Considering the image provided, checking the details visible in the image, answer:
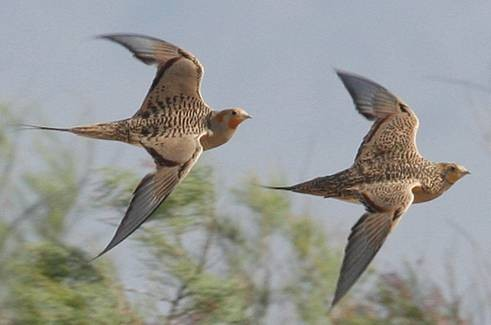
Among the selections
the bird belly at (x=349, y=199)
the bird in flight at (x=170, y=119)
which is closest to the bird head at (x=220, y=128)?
the bird in flight at (x=170, y=119)

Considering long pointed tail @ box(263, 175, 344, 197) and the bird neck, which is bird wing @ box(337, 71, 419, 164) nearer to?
long pointed tail @ box(263, 175, 344, 197)

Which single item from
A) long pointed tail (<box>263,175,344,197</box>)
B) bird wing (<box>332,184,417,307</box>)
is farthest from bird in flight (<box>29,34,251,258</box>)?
bird wing (<box>332,184,417,307</box>)

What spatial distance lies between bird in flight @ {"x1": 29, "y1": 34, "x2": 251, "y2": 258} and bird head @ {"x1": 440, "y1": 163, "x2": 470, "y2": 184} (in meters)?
1.35

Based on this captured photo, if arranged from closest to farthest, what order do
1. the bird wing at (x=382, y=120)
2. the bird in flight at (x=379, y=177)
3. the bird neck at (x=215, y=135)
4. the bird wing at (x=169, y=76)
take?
1. the bird in flight at (x=379, y=177)
2. the bird wing at (x=169, y=76)
3. the bird neck at (x=215, y=135)
4. the bird wing at (x=382, y=120)

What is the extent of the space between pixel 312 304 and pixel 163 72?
2.99m

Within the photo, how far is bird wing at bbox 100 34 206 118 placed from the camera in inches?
838

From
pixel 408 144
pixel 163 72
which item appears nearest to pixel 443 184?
pixel 408 144

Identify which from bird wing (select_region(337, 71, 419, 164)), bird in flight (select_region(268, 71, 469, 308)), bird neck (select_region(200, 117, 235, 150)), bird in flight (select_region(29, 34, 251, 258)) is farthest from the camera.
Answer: bird wing (select_region(337, 71, 419, 164))

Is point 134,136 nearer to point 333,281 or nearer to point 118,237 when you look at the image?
point 118,237

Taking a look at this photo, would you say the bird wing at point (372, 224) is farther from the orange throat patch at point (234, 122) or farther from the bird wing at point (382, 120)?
the orange throat patch at point (234, 122)

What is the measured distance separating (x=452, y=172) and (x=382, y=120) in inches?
23.3

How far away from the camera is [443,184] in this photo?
21547 mm

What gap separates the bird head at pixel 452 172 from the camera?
851 inches

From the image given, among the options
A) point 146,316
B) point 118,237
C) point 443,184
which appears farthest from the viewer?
point 146,316
